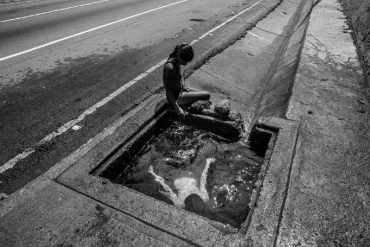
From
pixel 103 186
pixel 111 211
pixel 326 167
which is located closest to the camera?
pixel 111 211

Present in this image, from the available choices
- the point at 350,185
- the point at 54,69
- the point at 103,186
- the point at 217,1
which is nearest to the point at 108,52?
the point at 54,69

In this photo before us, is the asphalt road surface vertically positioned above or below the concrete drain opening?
above

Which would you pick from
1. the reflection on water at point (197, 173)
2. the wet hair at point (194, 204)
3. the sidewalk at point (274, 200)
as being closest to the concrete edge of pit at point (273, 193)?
the sidewalk at point (274, 200)

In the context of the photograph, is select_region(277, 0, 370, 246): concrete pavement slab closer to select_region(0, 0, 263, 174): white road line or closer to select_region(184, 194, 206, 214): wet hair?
select_region(184, 194, 206, 214): wet hair

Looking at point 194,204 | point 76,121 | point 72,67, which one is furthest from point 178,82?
point 72,67

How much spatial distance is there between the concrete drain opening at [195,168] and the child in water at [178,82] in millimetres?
328

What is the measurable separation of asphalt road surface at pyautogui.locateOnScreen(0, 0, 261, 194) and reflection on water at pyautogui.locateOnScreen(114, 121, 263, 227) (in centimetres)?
106

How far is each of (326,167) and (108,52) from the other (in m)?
6.18

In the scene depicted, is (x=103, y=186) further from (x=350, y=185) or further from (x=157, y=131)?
(x=350, y=185)

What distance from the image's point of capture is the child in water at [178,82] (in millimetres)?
4215

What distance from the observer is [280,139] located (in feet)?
11.8

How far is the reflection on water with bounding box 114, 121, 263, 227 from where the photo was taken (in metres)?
3.30

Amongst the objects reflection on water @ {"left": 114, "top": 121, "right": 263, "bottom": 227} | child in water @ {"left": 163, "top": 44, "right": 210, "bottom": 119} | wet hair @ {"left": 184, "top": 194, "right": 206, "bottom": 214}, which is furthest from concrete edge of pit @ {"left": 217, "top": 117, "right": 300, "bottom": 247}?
child in water @ {"left": 163, "top": 44, "right": 210, "bottom": 119}

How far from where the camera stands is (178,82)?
473 cm
